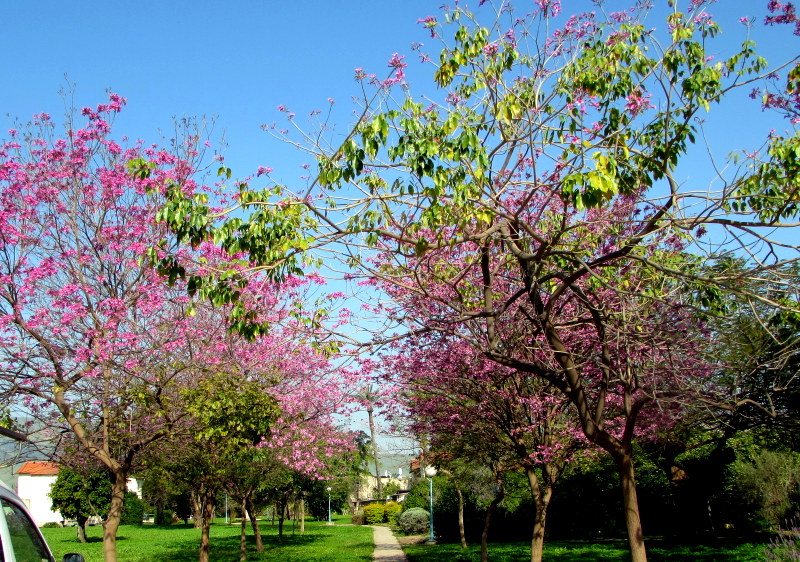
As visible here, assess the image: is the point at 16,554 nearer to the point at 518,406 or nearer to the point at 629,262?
the point at 629,262

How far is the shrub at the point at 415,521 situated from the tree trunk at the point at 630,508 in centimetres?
2819

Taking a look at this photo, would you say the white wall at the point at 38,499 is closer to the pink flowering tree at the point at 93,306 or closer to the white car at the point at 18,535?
the pink flowering tree at the point at 93,306

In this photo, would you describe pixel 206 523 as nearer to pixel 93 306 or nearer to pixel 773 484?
pixel 93 306

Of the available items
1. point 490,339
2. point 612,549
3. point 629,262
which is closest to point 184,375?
point 490,339

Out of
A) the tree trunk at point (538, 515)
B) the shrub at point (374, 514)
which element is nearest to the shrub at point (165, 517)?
the shrub at point (374, 514)

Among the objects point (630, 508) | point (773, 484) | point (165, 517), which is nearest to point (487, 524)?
point (630, 508)

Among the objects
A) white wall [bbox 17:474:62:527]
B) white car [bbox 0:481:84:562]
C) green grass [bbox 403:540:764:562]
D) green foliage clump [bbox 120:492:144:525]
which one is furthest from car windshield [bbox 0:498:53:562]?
white wall [bbox 17:474:62:527]

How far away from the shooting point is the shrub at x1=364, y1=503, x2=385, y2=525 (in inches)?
2108

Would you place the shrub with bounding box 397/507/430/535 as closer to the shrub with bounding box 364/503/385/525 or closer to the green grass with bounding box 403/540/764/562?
the green grass with bounding box 403/540/764/562

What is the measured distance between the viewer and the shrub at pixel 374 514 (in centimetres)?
5353

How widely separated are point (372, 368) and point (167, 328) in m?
3.81

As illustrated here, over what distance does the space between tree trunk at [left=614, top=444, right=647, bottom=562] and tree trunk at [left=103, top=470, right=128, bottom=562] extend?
8.58m

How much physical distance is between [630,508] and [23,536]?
6.89 m

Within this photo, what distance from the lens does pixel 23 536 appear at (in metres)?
4.37
